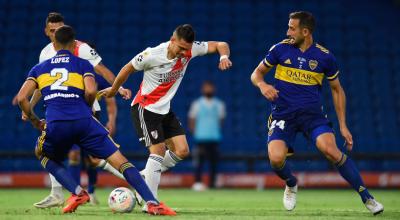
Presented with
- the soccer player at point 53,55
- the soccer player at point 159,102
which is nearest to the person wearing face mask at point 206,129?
the soccer player at point 53,55

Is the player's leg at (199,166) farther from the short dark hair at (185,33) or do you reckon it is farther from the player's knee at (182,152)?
the short dark hair at (185,33)

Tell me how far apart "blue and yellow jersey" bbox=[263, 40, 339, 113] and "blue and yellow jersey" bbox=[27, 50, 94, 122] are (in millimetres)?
2262

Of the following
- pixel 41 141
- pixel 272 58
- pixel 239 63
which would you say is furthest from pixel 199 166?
pixel 41 141

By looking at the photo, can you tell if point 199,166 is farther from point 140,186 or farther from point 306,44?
point 140,186

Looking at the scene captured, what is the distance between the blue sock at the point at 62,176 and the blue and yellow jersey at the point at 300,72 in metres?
2.58

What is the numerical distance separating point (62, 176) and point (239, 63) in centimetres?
1164

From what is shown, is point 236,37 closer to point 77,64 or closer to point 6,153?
point 6,153

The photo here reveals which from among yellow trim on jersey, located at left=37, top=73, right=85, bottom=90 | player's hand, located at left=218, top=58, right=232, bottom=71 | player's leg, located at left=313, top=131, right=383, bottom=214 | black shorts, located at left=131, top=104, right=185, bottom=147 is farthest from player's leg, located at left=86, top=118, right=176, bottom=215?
player's leg, located at left=313, top=131, right=383, bottom=214

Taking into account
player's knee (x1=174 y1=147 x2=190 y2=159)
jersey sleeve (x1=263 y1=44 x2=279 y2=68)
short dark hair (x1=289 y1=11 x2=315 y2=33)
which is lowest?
player's knee (x1=174 y1=147 x2=190 y2=159)

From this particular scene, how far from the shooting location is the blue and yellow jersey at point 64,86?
823 cm

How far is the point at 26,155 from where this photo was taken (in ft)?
55.0

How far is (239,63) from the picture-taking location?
19.7 m

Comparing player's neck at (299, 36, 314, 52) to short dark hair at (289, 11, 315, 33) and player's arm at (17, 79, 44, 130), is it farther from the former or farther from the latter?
player's arm at (17, 79, 44, 130)

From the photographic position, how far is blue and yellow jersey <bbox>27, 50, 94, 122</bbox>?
823 centimetres
